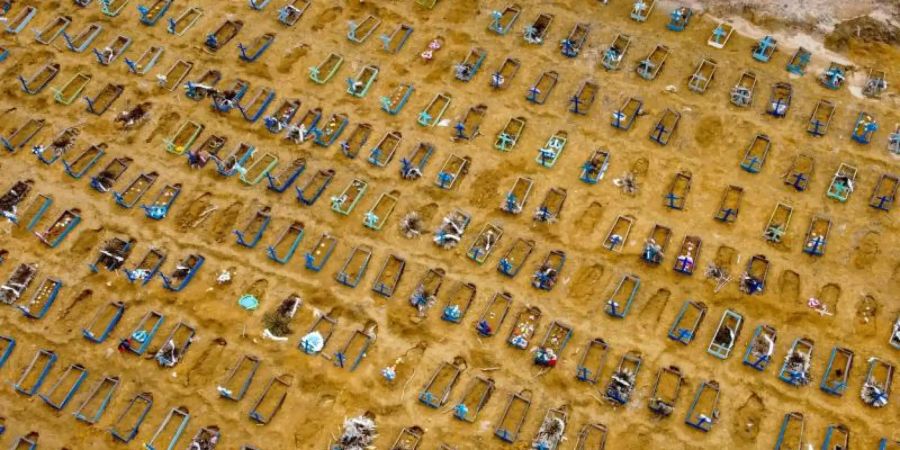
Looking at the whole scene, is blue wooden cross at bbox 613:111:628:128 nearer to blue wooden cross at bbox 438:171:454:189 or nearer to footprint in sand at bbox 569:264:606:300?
footprint in sand at bbox 569:264:606:300

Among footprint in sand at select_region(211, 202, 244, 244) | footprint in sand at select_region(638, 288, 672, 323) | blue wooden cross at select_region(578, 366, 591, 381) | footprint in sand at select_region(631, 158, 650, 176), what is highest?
footprint in sand at select_region(631, 158, 650, 176)

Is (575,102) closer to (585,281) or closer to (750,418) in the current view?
(585,281)

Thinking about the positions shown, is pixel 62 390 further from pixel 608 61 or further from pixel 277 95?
pixel 608 61

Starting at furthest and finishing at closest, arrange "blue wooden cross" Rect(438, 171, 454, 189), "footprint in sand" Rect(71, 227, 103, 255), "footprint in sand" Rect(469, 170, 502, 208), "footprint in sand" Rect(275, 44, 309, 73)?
"footprint in sand" Rect(275, 44, 309, 73) → "blue wooden cross" Rect(438, 171, 454, 189) → "footprint in sand" Rect(469, 170, 502, 208) → "footprint in sand" Rect(71, 227, 103, 255)

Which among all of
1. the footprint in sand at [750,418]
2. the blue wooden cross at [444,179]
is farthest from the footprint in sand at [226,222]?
the footprint in sand at [750,418]

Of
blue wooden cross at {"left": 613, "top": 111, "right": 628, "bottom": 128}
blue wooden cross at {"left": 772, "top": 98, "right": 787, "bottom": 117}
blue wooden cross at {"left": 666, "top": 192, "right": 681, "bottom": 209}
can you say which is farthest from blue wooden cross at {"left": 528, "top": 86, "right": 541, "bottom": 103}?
blue wooden cross at {"left": 772, "top": 98, "right": 787, "bottom": 117}

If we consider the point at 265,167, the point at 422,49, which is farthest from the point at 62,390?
the point at 422,49

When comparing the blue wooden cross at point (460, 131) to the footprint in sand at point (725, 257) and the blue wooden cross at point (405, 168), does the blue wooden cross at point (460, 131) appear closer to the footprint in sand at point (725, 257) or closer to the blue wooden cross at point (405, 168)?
the blue wooden cross at point (405, 168)
